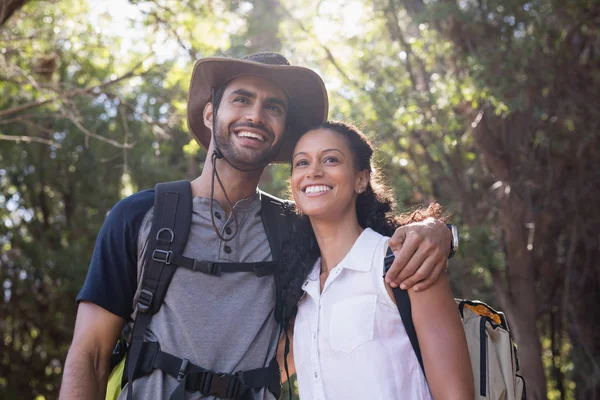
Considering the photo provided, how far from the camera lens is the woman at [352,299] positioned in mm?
2572

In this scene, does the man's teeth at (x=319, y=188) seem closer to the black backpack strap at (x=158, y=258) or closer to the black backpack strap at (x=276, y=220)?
the black backpack strap at (x=276, y=220)

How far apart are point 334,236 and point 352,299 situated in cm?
40

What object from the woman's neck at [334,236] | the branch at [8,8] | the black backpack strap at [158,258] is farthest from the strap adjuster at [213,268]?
the branch at [8,8]

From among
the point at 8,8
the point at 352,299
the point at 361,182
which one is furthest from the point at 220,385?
the point at 8,8

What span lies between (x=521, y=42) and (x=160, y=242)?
17.8 ft

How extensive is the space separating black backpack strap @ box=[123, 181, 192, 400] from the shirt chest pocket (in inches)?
28.1

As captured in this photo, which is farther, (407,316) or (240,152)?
(240,152)

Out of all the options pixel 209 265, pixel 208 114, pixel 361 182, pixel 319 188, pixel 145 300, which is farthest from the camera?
pixel 208 114

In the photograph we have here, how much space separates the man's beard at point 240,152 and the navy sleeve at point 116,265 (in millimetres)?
515

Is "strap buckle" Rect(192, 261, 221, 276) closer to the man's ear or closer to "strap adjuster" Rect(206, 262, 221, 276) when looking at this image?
"strap adjuster" Rect(206, 262, 221, 276)

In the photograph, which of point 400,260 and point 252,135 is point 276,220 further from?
point 400,260

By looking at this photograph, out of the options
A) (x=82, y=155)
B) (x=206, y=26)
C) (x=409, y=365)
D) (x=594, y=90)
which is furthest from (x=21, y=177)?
(x=409, y=365)

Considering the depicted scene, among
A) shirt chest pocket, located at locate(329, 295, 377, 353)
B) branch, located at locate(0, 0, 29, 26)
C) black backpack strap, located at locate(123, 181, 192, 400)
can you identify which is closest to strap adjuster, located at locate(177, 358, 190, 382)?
black backpack strap, located at locate(123, 181, 192, 400)

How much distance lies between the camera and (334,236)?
122 inches
